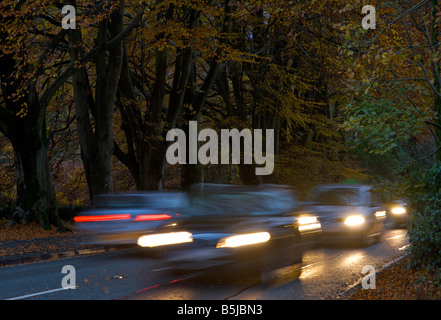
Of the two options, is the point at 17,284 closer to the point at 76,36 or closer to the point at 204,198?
the point at 204,198

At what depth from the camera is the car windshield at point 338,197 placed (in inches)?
625

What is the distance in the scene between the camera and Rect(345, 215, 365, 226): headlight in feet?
49.5

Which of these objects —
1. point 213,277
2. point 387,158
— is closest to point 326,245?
point 213,277

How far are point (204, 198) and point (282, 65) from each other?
20.0 meters

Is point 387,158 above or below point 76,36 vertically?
below

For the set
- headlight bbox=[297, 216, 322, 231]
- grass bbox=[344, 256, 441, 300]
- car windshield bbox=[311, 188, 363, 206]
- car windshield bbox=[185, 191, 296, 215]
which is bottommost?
grass bbox=[344, 256, 441, 300]

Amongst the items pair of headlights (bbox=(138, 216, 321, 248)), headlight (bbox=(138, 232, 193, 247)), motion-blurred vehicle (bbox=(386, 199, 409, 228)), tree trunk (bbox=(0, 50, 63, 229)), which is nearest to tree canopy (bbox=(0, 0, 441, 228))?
tree trunk (bbox=(0, 50, 63, 229))

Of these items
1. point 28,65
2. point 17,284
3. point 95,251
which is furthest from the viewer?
point 28,65

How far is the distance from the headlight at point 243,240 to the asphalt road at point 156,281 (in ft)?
2.45

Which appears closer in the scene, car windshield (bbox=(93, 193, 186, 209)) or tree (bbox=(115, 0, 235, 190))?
car windshield (bbox=(93, 193, 186, 209))

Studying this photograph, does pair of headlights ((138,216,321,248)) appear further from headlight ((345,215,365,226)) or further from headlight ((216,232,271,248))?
headlight ((345,215,365,226))

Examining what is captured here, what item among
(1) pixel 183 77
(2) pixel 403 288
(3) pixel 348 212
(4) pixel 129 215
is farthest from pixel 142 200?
(1) pixel 183 77

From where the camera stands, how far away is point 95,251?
1444 centimetres

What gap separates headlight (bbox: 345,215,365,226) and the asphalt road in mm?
1825
